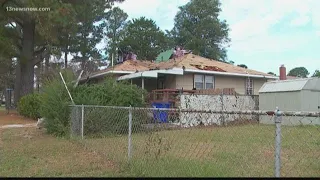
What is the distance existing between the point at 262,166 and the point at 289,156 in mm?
1617

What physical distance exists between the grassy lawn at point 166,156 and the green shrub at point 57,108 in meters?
1.00

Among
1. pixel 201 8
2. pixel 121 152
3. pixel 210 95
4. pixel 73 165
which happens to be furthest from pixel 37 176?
pixel 201 8

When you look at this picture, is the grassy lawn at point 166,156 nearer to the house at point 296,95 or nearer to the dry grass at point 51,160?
the dry grass at point 51,160

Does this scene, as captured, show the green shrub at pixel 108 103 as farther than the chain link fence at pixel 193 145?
Yes

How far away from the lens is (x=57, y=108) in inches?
457

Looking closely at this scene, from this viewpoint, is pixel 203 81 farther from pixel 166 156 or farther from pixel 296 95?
pixel 166 156

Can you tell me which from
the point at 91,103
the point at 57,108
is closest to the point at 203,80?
the point at 91,103

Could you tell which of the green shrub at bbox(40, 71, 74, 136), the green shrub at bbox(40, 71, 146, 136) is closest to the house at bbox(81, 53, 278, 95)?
the green shrub at bbox(40, 71, 146, 136)

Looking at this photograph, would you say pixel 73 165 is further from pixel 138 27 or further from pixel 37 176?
pixel 138 27

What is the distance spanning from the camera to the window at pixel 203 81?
67.1 ft

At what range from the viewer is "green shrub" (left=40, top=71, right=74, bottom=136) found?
1155 centimetres

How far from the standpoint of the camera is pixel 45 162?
23.6 ft

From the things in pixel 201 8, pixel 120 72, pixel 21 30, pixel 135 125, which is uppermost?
pixel 201 8

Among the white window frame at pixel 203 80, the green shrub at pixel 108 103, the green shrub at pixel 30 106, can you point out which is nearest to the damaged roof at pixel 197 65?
the white window frame at pixel 203 80
